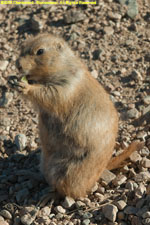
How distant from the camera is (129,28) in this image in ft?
23.1

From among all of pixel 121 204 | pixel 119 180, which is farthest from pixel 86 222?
pixel 119 180

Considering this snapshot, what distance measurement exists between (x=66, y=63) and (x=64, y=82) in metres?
0.24

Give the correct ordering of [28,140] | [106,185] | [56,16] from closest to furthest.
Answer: [106,185]
[28,140]
[56,16]

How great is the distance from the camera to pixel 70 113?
4.69 m

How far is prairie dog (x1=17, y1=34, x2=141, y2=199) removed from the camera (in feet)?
15.1

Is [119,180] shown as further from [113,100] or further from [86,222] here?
[113,100]

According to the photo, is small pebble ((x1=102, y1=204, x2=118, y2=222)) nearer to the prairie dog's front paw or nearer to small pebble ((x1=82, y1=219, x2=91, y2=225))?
small pebble ((x1=82, y1=219, x2=91, y2=225))

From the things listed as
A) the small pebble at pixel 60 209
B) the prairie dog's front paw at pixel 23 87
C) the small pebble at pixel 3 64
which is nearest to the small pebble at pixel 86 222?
the small pebble at pixel 60 209

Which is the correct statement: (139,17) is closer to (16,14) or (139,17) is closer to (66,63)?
(16,14)

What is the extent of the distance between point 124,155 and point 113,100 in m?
1.34

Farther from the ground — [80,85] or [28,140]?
[80,85]

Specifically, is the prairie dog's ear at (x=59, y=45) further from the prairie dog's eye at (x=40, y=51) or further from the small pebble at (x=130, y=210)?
the small pebble at (x=130, y=210)

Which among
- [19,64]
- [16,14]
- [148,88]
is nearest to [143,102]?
[148,88]

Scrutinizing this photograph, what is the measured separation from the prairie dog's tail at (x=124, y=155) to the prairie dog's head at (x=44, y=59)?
4.13 feet
